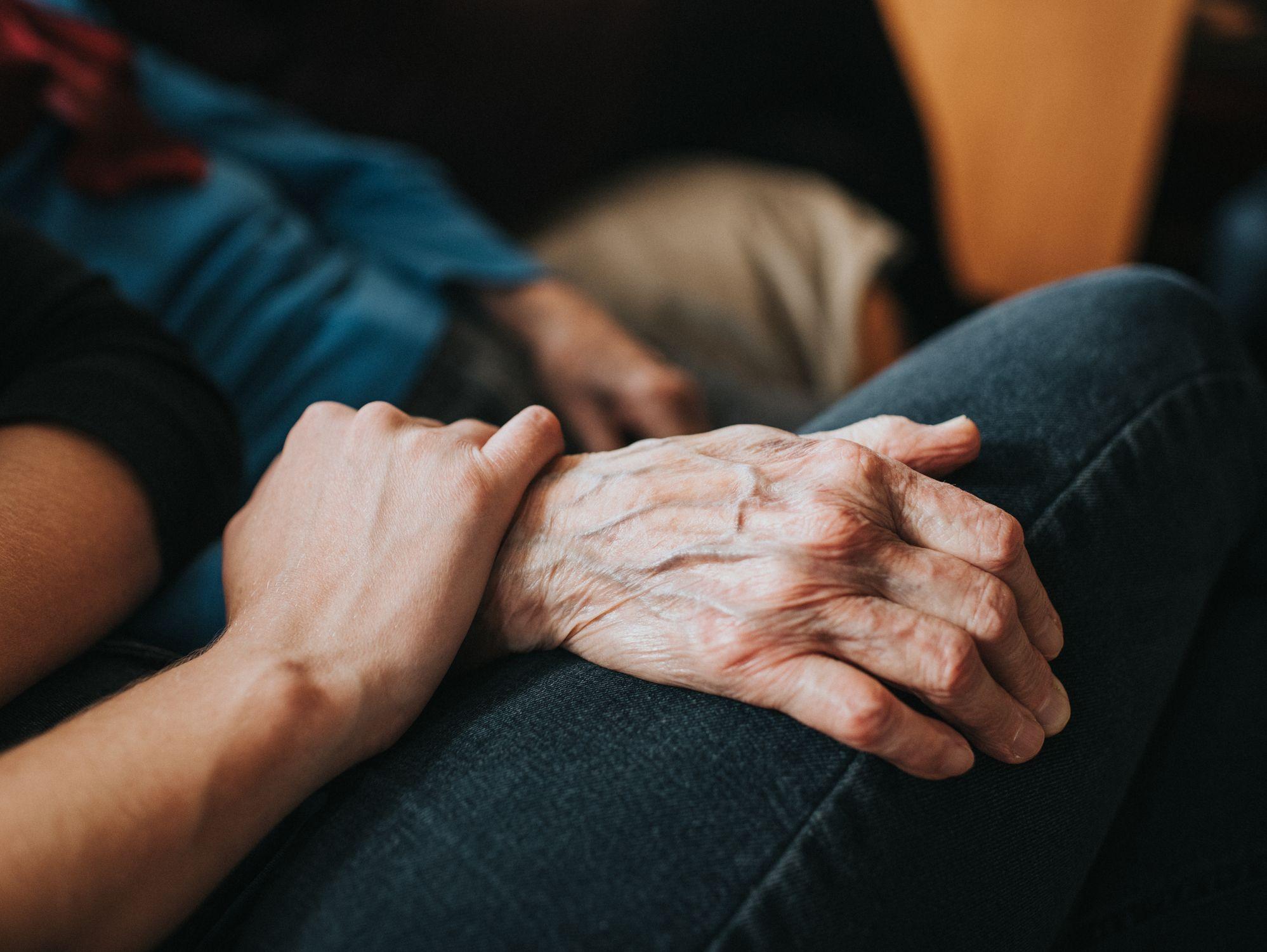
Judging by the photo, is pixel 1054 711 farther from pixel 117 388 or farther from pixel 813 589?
pixel 117 388

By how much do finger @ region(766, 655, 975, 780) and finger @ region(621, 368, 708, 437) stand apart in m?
0.60

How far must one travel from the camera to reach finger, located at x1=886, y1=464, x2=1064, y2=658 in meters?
0.46

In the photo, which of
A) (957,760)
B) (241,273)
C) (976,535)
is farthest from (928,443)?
(241,273)

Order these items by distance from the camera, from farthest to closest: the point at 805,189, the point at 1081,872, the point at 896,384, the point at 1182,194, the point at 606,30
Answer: the point at 1182,194
the point at 805,189
the point at 606,30
the point at 896,384
the point at 1081,872

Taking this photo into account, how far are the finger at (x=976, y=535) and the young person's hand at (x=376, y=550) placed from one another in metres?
0.22

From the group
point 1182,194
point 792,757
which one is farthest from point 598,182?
point 1182,194

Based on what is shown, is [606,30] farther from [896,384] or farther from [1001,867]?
[1001,867]

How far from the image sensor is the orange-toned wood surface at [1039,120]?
5.98ft

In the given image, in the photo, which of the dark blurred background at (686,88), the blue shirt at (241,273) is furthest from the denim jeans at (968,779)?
the dark blurred background at (686,88)

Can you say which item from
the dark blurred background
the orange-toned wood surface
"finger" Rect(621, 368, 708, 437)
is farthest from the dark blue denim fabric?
the orange-toned wood surface

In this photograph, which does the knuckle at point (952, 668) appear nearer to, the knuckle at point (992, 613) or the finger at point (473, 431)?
the knuckle at point (992, 613)

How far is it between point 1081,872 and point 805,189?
4.33ft

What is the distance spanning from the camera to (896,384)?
65 centimetres

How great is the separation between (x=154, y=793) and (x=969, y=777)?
0.40 m
